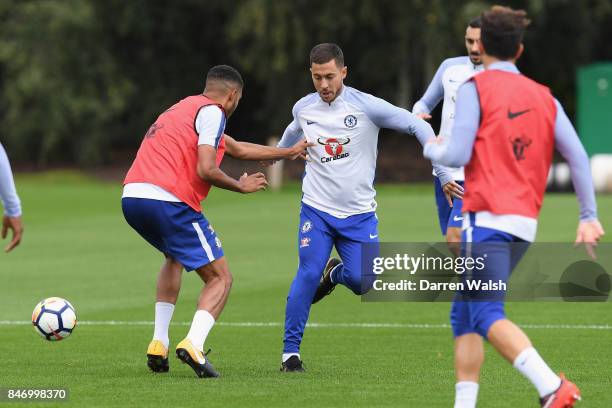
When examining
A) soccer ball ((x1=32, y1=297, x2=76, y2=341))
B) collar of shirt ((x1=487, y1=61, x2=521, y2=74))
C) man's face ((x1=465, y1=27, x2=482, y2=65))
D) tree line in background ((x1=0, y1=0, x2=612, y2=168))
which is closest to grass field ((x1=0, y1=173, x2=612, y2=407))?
soccer ball ((x1=32, y1=297, x2=76, y2=341))

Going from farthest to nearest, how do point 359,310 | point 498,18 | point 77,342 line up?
point 359,310
point 77,342
point 498,18

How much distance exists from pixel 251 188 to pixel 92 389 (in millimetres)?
1805

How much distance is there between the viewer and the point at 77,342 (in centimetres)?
1120

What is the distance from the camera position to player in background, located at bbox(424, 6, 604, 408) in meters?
6.84

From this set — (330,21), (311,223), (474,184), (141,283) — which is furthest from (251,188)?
(330,21)

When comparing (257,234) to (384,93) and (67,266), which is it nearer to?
(67,266)

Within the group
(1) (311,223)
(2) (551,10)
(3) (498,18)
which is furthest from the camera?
(2) (551,10)

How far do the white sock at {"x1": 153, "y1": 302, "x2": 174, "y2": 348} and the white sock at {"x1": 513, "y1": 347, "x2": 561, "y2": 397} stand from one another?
11.5 ft

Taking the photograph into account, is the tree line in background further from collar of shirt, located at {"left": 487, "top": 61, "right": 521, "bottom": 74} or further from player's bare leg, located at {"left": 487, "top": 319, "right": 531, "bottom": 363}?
player's bare leg, located at {"left": 487, "top": 319, "right": 531, "bottom": 363}

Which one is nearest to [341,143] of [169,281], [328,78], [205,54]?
[328,78]

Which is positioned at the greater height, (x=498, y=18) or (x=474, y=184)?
(x=498, y=18)

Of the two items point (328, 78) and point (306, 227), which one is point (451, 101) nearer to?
point (328, 78)

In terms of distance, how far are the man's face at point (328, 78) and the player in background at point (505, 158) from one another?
9.01 feet

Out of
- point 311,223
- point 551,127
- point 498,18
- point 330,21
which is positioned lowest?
point 311,223
